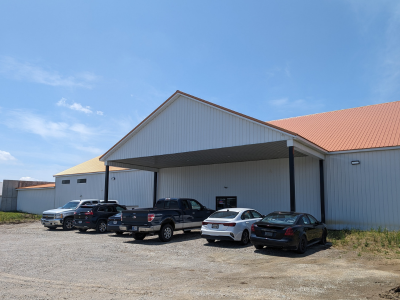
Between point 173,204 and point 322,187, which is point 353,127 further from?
point 173,204

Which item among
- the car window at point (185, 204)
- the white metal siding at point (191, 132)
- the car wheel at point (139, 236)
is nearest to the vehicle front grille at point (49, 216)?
the white metal siding at point (191, 132)

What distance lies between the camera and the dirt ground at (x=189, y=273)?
676 cm

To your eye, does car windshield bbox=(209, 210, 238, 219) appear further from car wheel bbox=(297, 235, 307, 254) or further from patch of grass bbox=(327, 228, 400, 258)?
patch of grass bbox=(327, 228, 400, 258)

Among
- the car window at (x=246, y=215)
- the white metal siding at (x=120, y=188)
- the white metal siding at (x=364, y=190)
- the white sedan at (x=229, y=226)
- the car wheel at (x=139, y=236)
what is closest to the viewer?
the white sedan at (x=229, y=226)

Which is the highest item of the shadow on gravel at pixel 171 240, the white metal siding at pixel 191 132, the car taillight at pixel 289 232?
the white metal siding at pixel 191 132

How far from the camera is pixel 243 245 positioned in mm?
13516

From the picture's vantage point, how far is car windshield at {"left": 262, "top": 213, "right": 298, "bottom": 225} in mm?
11852

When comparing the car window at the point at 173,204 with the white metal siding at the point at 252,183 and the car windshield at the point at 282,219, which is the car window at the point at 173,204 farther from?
the white metal siding at the point at 252,183

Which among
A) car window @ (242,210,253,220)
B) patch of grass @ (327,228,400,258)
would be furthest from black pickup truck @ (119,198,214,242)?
patch of grass @ (327,228,400,258)

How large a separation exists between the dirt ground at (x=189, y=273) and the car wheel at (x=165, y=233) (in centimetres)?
95

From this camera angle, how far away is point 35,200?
40125 mm

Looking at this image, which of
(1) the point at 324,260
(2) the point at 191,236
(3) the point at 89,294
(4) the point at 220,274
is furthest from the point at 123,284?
(2) the point at 191,236

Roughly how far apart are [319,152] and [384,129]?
4.11m

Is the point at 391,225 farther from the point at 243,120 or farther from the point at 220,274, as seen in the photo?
the point at 220,274
